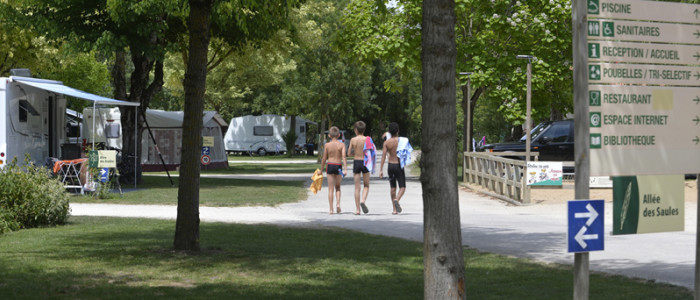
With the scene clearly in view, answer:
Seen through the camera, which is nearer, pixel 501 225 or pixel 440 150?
pixel 440 150

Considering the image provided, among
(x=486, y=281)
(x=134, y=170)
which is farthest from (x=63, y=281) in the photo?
(x=134, y=170)

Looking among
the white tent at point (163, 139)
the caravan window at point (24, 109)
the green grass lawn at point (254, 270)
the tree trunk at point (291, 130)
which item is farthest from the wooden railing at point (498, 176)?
the tree trunk at point (291, 130)

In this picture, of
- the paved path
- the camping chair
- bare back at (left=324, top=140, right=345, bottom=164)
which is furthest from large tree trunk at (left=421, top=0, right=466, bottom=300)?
the camping chair

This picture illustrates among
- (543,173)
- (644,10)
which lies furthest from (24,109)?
(644,10)

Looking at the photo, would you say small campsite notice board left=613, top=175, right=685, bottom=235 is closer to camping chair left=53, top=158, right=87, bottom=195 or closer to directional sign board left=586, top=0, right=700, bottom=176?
directional sign board left=586, top=0, right=700, bottom=176

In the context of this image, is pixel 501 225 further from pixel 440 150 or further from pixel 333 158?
pixel 440 150

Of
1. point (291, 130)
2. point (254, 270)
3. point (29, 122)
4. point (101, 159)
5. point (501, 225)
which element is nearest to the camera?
point (254, 270)

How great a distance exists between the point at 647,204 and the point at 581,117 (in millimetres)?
998

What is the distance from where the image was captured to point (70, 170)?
21203 mm

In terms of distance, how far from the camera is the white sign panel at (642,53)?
19.8ft

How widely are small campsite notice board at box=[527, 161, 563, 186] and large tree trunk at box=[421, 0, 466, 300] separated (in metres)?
13.8

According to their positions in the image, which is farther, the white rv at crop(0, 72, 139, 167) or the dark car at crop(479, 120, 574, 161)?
the dark car at crop(479, 120, 574, 161)

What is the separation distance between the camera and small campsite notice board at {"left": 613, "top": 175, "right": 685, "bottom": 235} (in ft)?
20.2

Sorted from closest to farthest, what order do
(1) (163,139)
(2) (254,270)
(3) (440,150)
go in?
1. (3) (440,150)
2. (2) (254,270)
3. (1) (163,139)
